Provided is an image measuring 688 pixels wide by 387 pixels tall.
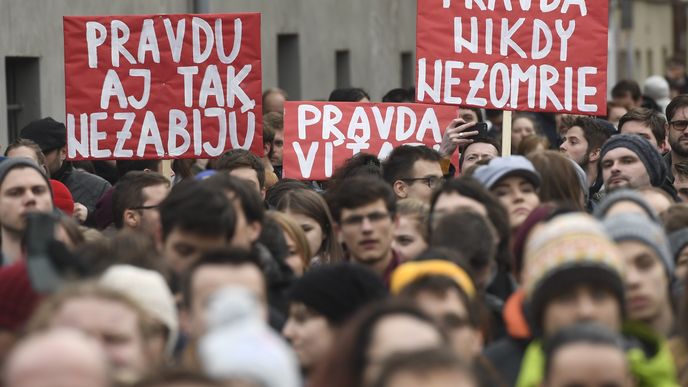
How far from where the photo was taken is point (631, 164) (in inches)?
447

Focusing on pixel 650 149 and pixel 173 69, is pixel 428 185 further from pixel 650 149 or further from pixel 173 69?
pixel 173 69

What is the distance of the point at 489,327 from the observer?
7.78 metres

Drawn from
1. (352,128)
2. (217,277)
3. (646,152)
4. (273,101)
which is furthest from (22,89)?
(217,277)

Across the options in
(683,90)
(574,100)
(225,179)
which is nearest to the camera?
(225,179)

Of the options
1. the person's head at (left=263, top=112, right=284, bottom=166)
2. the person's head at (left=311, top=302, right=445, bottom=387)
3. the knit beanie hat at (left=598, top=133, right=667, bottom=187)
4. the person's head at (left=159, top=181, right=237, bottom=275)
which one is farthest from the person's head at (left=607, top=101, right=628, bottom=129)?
the person's head at (left=311, top=302, right=445, bottom=387)

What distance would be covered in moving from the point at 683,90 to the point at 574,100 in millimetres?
14460

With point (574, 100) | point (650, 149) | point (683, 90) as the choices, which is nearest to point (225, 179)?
point (650, 149)

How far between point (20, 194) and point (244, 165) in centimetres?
244

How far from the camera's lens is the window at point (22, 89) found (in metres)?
18.4

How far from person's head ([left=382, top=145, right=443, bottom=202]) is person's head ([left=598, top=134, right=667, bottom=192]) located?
0.94 metres

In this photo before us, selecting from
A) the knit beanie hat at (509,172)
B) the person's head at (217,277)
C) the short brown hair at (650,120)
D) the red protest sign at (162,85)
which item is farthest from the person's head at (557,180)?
the short brown hair at (650,120)

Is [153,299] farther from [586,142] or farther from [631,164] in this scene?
[586,142]

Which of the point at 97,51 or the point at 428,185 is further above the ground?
the point at 97,51

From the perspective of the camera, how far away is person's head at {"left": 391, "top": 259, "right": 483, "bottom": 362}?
678 cm
